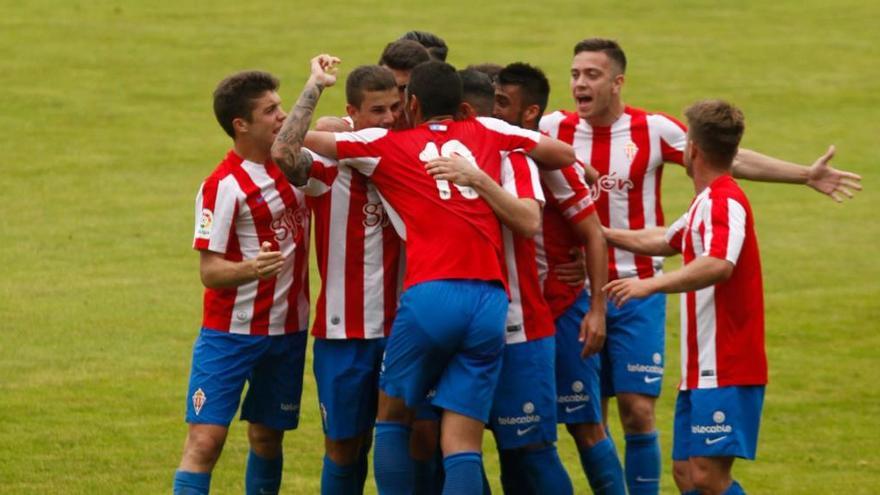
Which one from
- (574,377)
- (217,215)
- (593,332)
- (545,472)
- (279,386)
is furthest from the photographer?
(574,377)

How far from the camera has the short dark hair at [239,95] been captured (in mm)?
7891

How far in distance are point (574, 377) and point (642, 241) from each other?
0.83m

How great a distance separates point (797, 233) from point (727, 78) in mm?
9729

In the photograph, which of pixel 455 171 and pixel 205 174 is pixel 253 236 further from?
pixel 205 174

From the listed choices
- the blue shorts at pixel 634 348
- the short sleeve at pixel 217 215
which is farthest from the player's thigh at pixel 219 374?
the blue shorts at pixel 634 348

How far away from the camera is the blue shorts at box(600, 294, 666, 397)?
8.66m

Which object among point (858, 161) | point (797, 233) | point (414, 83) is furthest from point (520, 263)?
point (858, 161)

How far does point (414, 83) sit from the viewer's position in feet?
24.3

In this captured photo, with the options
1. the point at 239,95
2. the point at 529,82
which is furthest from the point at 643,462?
the point at 239,95

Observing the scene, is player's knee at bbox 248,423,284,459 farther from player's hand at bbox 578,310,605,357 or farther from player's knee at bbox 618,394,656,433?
player's knee at bbox 618,394,656,433

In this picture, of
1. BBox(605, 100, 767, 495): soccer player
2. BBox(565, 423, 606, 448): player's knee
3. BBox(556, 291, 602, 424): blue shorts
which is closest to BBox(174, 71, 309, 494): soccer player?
BBox(556, 291, 602, 424): blue shorts

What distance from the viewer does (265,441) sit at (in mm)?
8281

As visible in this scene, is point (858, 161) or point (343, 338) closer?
point (343, 338)

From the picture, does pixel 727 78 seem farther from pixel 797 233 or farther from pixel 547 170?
pixel 547 170
